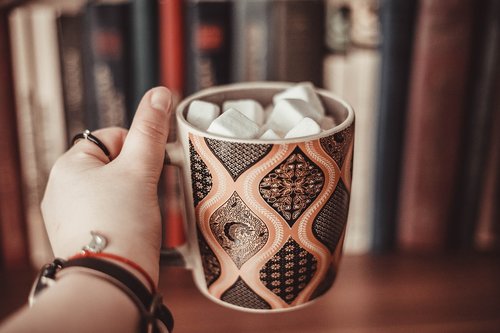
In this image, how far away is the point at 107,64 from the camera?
0.89 metres

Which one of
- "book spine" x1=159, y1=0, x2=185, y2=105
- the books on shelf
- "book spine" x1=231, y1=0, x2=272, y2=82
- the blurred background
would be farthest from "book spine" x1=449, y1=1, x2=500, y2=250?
"book spine" x1=159, y1=0, x2=185, y2=105

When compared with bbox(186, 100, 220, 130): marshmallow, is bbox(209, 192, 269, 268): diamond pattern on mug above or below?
below

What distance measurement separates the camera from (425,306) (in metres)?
0.94

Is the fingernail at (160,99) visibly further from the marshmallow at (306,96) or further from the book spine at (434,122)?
the book spine at (434,122)

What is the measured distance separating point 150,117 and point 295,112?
4.7 inches

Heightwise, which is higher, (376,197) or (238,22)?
(238,22)

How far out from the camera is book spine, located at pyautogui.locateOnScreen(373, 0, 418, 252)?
0.89 metres

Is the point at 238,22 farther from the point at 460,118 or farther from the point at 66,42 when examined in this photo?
the point at 460,118

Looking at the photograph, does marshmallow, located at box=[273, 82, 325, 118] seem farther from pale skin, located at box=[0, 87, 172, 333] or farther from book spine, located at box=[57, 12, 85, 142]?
book spine, located at box=[57, 12, 85, 142]

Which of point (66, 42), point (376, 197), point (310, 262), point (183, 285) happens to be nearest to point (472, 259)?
point (376, 197)

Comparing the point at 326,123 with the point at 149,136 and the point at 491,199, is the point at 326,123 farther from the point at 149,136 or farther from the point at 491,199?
the point at 491,199

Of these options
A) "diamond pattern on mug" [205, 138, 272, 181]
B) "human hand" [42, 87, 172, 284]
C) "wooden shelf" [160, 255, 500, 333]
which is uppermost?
"diamond pattern on mug" [205, 138, 272, 181]

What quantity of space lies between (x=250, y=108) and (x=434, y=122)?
1.58ft

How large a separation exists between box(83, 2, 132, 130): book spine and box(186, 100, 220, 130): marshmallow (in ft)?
1.33
